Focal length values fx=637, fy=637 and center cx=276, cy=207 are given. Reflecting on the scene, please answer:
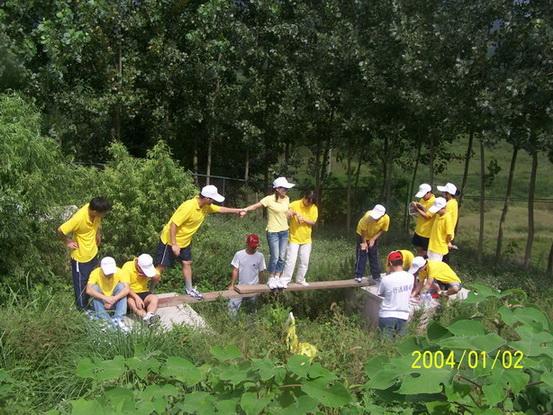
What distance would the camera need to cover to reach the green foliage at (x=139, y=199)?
10.0 m

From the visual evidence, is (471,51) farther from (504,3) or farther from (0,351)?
(0,351)

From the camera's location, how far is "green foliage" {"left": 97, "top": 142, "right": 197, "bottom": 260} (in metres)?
10.0

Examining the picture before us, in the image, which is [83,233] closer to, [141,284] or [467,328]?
[141,284]

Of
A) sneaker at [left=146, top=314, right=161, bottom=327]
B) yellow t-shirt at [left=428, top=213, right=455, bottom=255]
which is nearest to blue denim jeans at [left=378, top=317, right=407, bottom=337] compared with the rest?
yellow t-shirt at [left=428, top=213, right=455, bottom=255]

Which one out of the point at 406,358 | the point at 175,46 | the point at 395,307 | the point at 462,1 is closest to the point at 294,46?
the point at 175,46

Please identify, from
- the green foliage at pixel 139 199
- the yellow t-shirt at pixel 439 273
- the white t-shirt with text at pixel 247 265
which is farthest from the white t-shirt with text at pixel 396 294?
the green foliage at pixel 139 199

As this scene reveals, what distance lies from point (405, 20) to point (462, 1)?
5.19 ft

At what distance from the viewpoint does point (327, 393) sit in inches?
109

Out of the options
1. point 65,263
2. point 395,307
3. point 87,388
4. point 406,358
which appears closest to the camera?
point 406,358

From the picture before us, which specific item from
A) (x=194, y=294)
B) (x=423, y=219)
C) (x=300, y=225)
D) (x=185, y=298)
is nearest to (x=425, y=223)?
(x=423, y=219)

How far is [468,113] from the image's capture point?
12703 millimetres

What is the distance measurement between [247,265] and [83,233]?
2.29 m
